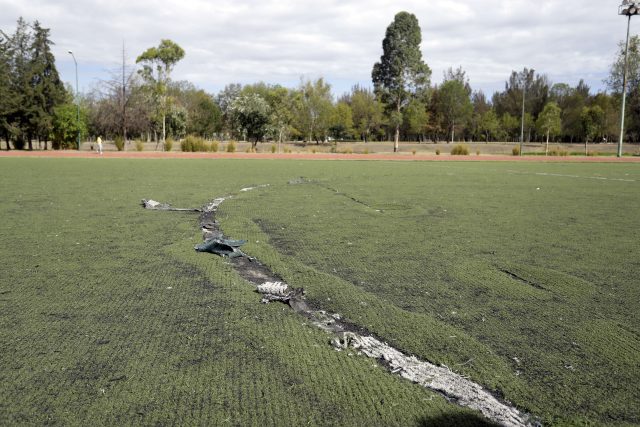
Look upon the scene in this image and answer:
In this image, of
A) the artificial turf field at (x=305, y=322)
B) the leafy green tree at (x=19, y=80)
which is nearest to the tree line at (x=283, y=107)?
the leafy green tree at (x=19, y=80)

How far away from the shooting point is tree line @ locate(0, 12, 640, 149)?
1777 inches

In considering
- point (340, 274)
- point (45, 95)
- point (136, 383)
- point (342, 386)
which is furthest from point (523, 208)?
Answer: point (45, 95)

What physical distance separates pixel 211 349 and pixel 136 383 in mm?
444

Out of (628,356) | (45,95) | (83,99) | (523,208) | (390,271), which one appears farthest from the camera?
(83,99)

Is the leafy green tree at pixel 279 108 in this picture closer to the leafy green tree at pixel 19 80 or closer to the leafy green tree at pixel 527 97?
the leafy green tree at pixel 19 80

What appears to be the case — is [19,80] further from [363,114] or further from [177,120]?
[363,114]

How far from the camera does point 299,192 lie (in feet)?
33.3

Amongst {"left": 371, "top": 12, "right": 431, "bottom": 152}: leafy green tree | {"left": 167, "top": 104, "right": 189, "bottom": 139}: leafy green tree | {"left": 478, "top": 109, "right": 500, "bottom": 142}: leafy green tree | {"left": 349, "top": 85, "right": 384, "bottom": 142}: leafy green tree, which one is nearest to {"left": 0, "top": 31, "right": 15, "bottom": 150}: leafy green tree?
{"left": 167, "top": 104, "right": 189, "bottom": 139}: leafy green tree

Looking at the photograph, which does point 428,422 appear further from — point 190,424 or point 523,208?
point 523,208

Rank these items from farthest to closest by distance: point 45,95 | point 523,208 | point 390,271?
point 45,95 < point 523,208 < point 390,271

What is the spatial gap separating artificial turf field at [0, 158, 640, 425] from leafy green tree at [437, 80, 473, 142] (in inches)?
2533

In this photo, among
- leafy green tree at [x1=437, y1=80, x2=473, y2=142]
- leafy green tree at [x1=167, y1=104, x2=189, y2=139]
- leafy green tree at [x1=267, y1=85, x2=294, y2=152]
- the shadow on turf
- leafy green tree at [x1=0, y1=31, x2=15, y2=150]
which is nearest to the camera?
the shadow on turf

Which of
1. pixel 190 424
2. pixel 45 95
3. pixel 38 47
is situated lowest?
pixel 190 424

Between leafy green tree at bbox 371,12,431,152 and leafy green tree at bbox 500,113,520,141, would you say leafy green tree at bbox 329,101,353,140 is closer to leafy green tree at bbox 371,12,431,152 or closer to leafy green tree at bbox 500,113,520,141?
leafy green tree at bbox 371,12,431,152
